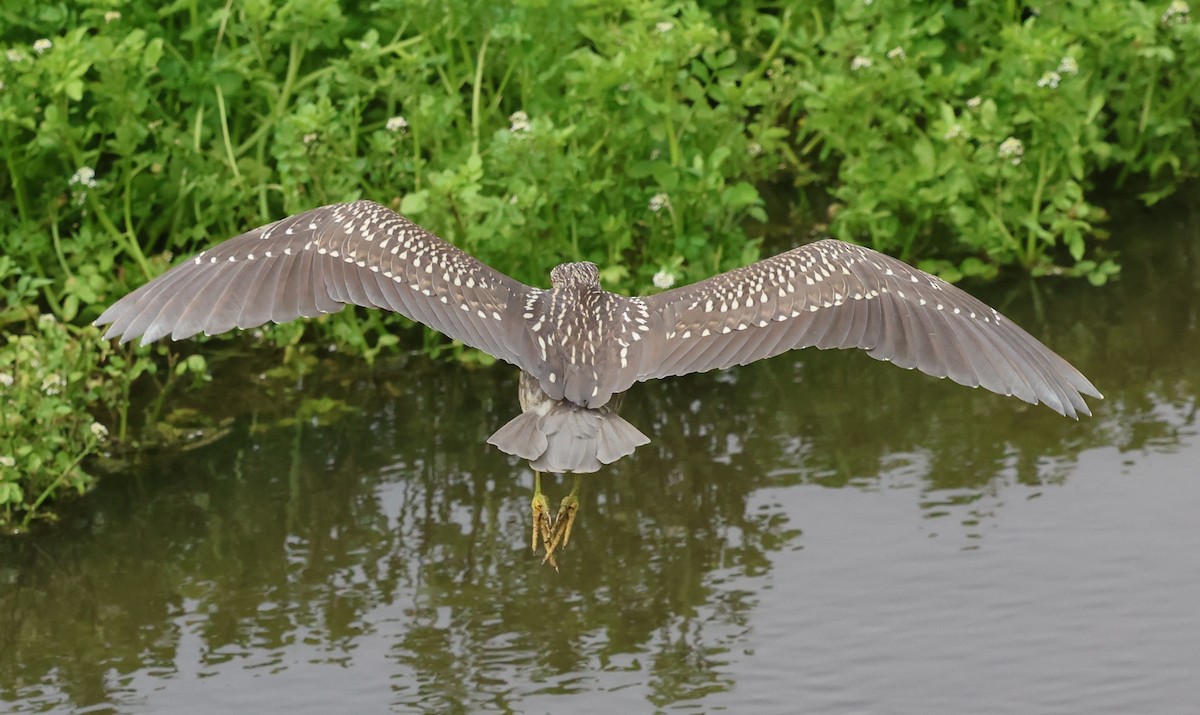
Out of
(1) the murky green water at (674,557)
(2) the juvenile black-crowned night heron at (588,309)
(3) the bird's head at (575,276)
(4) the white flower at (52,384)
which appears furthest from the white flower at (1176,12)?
(4) the white flower at (52,384)

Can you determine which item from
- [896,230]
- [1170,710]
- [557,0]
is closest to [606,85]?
[557,0]

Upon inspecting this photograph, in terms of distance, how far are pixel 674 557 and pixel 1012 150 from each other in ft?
8.91

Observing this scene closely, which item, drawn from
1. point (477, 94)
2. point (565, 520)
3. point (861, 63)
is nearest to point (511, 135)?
point (477, 94)

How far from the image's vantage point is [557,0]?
8.81 metres

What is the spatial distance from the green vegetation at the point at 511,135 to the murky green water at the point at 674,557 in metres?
0.48

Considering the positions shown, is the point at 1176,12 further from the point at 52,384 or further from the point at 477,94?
the point at 52,384

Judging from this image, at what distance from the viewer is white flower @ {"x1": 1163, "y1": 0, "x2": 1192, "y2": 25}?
979cm

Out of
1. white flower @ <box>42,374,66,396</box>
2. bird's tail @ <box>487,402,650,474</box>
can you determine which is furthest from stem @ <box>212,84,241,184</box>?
bird's tail @ <box>487,402,650,474</box>

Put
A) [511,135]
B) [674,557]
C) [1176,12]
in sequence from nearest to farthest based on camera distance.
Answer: [674,557], [511,135], [1176,12]

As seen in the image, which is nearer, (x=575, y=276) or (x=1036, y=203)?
(x=575, y=276)

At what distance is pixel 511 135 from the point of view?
845 centimetres

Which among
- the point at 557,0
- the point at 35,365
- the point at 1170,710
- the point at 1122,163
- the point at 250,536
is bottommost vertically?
the point at 1170,710

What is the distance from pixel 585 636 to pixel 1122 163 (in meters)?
4.76

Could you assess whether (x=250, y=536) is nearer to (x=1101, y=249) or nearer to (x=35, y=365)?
(x=35, y=365)
